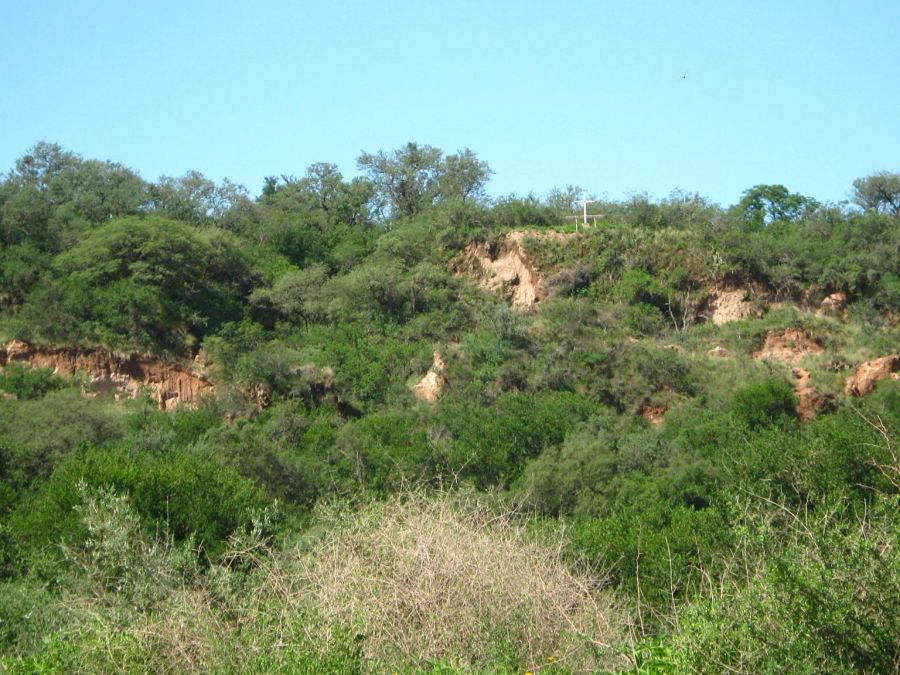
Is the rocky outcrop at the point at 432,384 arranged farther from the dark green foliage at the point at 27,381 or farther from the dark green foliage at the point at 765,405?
the dark green foliage at the point at 27,381

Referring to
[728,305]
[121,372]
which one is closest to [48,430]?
[121,372]

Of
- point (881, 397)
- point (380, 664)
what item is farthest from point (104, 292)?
point (380, 664)

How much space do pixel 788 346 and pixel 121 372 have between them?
742 inches

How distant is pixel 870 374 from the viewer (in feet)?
108

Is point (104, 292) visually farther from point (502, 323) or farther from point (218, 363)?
point (502, 323)

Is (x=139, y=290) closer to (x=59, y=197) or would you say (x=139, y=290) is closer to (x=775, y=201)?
(x=59, y=197)

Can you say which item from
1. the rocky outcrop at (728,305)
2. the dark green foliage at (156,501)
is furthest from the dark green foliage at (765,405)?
the dark green foliage at (156,501)

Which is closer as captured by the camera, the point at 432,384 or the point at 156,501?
the point at 156,501

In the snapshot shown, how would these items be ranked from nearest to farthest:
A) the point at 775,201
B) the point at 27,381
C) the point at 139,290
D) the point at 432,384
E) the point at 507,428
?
the point at 507,428
the point at 27,381
the point at 432,384
the point at 139,290
the point at 775,201

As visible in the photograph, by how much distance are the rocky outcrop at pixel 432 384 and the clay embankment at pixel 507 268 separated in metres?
5.43

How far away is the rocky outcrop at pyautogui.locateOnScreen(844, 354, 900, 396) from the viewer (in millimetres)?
32438

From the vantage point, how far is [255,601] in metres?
10.3

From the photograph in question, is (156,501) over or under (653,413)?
over

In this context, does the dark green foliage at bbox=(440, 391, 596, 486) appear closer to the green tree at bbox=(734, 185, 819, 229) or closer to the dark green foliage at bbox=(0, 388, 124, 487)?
the dark green foliage at bbox=(0, 388, 124, 487)
